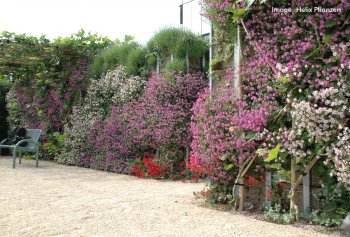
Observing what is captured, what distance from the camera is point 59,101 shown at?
10750 mm

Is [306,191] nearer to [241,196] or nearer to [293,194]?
[293,194]

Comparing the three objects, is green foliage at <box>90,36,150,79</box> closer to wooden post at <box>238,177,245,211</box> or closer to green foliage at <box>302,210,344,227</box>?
wooden post at <box>238,177,245,211</box>

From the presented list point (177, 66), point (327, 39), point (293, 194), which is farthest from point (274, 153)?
point (177, 66)

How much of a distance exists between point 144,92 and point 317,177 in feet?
15.9

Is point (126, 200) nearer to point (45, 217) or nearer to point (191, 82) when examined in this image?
point (45, 217)

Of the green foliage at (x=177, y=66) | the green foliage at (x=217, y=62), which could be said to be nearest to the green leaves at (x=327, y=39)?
the green foliage at (x=217, y=62)

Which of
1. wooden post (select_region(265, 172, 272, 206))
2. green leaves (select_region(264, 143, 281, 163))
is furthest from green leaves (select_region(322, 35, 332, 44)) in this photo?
wooden post (select_region(265, 172, 272, 206))

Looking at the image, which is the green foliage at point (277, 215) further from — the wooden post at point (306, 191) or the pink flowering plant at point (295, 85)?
the pink flowering plant at point (295, 85)

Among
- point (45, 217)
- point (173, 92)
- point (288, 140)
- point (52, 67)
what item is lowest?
point (45, 217)

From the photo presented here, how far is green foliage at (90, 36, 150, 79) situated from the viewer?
8.61m

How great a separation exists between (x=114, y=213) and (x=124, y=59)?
17.6ft

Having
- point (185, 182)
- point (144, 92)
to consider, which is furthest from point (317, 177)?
point (144, 92)

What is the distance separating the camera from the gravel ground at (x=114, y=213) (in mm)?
3486

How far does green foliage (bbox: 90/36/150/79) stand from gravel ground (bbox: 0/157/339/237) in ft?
9.73
